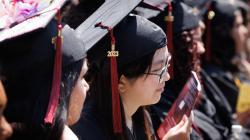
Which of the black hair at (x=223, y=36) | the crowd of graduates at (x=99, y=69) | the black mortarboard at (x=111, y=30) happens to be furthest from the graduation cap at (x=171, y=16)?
the black hair at (x=223, y=36)

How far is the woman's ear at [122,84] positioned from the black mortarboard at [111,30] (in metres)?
0.11

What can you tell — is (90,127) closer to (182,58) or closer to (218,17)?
(182,58)

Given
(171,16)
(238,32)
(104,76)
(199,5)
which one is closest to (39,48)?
(104,76)

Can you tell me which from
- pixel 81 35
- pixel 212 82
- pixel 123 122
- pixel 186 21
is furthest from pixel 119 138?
pixel 212 82

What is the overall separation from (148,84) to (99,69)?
0.81 ft

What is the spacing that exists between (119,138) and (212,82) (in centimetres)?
257

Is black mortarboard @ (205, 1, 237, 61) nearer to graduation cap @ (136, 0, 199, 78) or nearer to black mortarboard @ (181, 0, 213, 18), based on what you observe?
black mortarboard @ (181, 0, 213, 18)

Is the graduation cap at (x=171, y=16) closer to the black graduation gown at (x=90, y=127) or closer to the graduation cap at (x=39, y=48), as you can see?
the black graduation gown at (x=90, y=127)

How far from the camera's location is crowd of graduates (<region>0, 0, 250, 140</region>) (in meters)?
2.36

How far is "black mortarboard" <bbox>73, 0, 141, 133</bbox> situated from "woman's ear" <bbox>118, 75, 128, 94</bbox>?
11cm

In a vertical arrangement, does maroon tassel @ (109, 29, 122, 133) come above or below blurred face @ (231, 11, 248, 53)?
above

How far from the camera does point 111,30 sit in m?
3.02

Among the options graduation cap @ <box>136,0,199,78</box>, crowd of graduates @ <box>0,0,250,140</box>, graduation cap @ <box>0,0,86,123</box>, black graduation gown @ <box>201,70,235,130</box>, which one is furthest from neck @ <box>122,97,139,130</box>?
black graduation gown @ <box>201,70,235,130</box>

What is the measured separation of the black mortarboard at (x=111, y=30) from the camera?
9.90 ft
